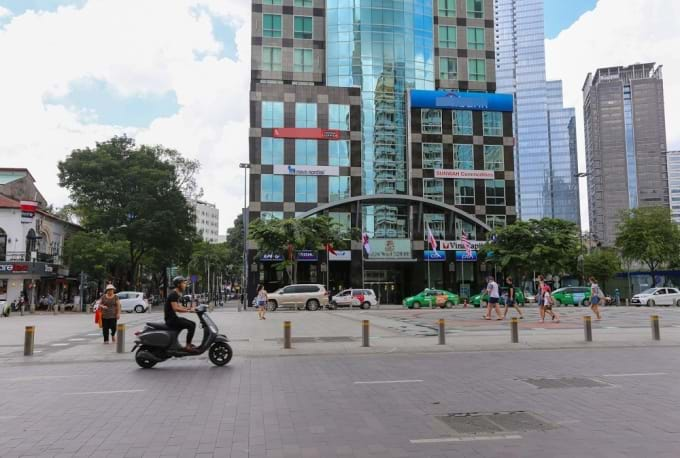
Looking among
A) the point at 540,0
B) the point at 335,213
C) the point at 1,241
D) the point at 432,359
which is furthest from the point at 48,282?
the point at 540,0

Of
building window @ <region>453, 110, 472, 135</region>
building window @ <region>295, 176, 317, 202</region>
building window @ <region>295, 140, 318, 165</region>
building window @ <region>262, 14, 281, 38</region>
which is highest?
building window @ <region>262, 14, 281, 38</region>

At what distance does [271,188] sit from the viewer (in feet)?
174

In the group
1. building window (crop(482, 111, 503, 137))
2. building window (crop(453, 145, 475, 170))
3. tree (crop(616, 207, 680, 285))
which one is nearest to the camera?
tree (crop(616, 207, 680, 285))

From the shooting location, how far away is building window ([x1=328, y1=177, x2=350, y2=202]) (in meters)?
54.2

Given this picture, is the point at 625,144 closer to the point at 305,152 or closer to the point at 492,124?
the point at 492,124

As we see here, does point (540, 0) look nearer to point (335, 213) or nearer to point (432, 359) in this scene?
point (335, 213)

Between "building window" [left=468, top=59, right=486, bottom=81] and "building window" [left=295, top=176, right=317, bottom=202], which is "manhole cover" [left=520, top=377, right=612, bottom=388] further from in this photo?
"building window" [left=468, top=59, right=486, bottom=81]

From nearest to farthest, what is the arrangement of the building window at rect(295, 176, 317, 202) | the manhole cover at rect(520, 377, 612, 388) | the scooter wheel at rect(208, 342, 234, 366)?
the manhole cover at rect(520, 377, 612, 388), the scooter wheel at rect(208, 342, 234, 366), the building window at rect(295, 176, 317, 202)

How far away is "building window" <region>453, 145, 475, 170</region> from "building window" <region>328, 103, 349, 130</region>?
39.1ft

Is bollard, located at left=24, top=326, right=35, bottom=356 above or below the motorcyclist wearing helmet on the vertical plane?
below

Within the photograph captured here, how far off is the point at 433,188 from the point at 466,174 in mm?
3842

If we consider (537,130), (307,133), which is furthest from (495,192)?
(537,130)

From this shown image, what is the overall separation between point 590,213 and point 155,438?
148681mm

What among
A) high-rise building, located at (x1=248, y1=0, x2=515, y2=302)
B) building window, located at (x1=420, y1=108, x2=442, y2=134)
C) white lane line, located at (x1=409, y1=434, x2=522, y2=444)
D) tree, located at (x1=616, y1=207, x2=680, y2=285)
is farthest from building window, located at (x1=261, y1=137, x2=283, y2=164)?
white lane line, located at (x1=409, y1=434, x2=522, y2=444)
